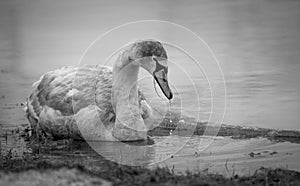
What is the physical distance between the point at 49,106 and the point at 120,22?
11002mm

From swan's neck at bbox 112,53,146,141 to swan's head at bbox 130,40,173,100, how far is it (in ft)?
1.28

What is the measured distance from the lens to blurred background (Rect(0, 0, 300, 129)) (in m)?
11.6

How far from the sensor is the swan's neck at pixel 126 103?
357 inches

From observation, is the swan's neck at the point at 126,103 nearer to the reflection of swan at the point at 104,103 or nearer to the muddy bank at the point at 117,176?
the reflection of swan at the point at 104,103

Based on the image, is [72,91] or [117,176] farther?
[72,91]

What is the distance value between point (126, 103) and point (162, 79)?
126 centimetres

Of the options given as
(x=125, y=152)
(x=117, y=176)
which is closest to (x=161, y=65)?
(x=125, y=152)

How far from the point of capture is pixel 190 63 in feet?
50.6

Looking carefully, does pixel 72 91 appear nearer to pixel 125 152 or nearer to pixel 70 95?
pixel 70 95

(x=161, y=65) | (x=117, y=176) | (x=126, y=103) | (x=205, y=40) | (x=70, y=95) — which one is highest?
(x=205, y=40)

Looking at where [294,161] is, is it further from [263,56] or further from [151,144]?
[263,56]

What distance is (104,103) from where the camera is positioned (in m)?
9.36

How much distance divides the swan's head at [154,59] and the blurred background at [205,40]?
2479mm

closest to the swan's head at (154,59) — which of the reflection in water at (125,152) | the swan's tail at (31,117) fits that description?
the reflection in water at (125,152)
